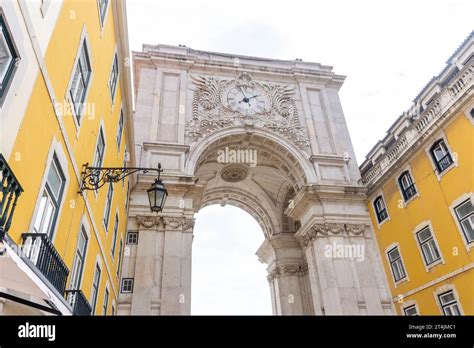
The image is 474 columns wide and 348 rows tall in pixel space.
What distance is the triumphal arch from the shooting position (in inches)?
740

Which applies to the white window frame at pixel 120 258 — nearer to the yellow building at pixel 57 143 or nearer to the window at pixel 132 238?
the window at pixel 132 238

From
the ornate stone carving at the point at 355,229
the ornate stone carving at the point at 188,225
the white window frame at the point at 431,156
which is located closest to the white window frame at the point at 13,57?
the ornate stone carving at the point at 188,225

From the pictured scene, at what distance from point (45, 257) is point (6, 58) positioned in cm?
312

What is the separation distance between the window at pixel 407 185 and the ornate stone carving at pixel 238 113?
738cm

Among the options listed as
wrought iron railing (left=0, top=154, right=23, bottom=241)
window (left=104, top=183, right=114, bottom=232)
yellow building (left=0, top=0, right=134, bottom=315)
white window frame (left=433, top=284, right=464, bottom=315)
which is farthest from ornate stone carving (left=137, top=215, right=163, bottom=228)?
wrought iron railing (left=0, top=154, right=23, bottom=241)

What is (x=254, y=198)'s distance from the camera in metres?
33.0

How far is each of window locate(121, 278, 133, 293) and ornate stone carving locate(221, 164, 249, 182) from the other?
1439 centimetres

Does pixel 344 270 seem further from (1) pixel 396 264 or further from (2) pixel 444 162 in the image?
(2) pixel 444 162

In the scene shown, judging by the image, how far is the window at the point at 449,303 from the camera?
14.6 meters

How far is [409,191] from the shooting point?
1809 cm
